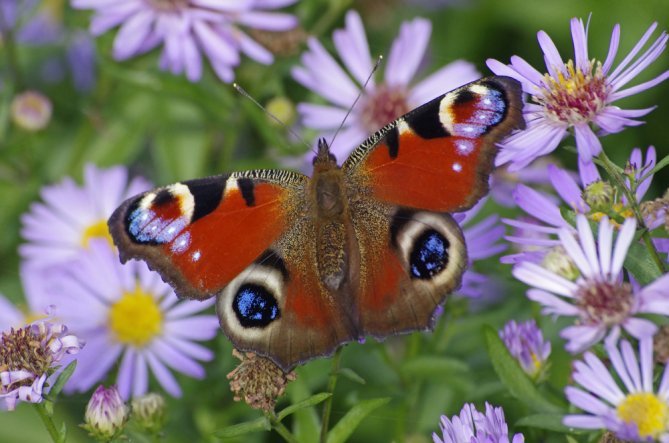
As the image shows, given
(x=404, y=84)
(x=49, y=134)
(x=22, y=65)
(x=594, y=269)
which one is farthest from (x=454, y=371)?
(x=22, y=65)

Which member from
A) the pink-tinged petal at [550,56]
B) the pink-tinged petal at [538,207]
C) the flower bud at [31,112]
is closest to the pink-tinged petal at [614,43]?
the pink-tinged petal at [550,56]

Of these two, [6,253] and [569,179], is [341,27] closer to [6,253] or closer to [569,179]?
[6,253]

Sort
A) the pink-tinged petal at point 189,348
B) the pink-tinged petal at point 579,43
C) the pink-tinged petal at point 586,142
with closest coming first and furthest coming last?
the pink-tinged petal at point 586,142
the pink-tinged petal at point 579,43
the pink-tinged petal at point 189,348

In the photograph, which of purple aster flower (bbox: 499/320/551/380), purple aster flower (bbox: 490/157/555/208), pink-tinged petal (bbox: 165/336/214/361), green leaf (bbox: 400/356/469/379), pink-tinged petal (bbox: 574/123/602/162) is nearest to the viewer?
pink-tinged petal (bbox: 574/123/602/162)

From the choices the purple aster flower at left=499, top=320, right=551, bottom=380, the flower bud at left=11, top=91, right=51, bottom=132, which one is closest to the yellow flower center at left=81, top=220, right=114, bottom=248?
the flower bud at left=11, top=91, right=51, bottom=132

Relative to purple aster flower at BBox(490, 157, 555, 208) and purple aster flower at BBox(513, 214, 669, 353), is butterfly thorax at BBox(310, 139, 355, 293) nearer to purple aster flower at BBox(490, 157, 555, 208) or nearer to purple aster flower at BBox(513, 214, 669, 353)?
purple aster flower at BBox(513, 214, 669, 353)

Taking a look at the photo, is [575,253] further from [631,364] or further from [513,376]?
[513,376]

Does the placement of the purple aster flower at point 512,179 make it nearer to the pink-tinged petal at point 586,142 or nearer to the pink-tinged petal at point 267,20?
the pink-tinged petal at point 267,20
